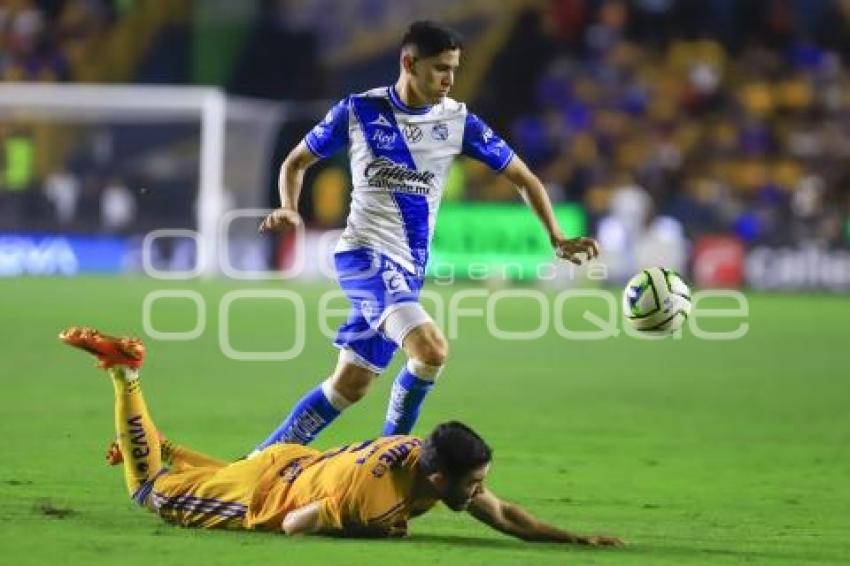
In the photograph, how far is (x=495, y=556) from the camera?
6895 millimetres

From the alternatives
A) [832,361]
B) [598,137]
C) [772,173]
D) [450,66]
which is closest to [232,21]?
[598,137]

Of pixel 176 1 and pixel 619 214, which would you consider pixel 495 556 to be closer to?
pixel 619 214

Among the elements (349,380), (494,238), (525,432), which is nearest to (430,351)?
(349,380)

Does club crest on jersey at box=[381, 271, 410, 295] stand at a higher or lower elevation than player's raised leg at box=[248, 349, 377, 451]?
higher

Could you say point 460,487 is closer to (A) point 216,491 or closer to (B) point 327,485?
(B) point 327,485

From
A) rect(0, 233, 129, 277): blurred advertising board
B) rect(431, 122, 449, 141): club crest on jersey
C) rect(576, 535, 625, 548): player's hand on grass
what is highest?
rect(431, 122, 449, 141): club crest on jersey

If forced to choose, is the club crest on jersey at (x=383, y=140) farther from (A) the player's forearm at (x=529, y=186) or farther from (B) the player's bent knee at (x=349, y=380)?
(B) the player's bent knee at (x=349, y=380)

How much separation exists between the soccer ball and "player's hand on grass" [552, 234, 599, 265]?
492 millimetres

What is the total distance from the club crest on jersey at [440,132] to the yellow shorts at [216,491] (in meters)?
1.87

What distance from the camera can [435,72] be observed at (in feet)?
27.6

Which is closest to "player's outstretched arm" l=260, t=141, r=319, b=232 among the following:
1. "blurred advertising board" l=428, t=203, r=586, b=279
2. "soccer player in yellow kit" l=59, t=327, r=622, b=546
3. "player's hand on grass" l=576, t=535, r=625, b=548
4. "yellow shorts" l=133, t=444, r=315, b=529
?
"soccer player in yellow kit" l=59, t=327, r=622, b=546

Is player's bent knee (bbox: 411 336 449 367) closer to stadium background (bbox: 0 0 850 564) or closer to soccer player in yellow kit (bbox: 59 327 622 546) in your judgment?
stadium background (bbox: 0 0 850 564)

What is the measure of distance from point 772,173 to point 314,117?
782 centimetres

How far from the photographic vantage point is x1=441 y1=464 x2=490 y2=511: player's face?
667 cm
